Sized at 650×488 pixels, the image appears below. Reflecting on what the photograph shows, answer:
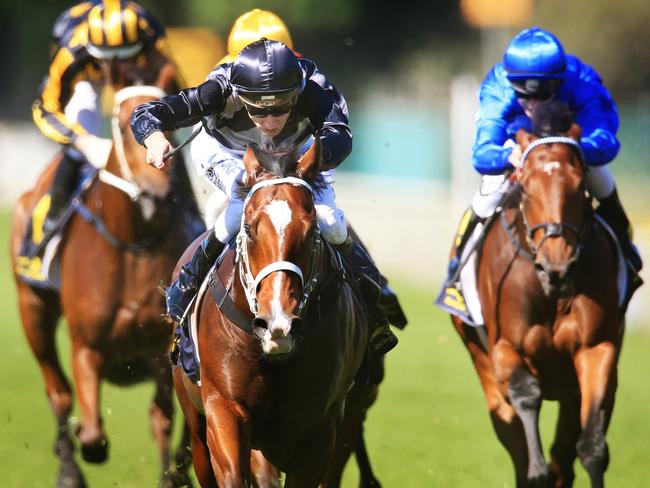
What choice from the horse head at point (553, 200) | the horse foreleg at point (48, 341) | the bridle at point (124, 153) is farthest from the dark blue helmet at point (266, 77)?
the horse foreleg at point (48, 341)

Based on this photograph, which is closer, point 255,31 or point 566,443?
point 566,443

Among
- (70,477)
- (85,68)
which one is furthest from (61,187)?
(70,477)

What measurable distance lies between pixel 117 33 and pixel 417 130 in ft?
44.2

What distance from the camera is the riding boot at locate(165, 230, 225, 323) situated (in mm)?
5801

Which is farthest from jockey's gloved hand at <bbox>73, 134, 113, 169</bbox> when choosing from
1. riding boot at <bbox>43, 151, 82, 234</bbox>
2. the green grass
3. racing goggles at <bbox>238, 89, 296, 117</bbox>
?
racing goggles at <bbox>238, 89, 296, 117</bbox>

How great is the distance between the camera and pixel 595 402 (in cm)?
641

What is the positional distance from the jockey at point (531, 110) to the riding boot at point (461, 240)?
0.51ft

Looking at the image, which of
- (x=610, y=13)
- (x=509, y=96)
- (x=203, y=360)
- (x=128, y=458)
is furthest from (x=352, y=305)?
(x=610, y=13)

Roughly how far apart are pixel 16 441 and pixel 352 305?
3879 millimetres

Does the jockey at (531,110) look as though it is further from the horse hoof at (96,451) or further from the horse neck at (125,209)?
the horse hoof at (96,451)

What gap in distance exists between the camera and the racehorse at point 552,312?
6.28 meters

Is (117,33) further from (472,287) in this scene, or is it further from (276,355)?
(276,355)

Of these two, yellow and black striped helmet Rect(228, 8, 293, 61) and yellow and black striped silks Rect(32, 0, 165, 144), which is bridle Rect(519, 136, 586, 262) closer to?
yellow and black striped helmet Rect(228, 8, 293, 61)

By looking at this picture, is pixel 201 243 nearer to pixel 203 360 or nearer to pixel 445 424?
pixel 203 360
